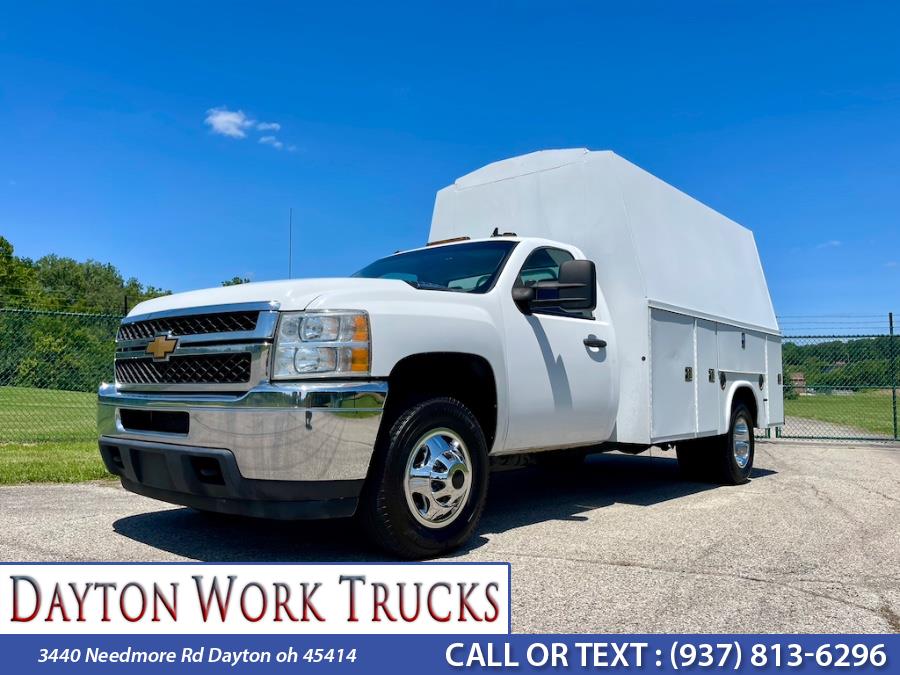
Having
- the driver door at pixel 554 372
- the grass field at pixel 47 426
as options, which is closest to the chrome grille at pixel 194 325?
the driver door at pixel 554 372

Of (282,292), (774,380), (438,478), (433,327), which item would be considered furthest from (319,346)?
(774,380)

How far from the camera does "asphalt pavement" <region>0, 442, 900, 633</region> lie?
349cm

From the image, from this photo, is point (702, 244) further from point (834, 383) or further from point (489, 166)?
point (834, 383)

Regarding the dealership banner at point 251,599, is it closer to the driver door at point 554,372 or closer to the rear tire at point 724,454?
the driver door at point 554,372

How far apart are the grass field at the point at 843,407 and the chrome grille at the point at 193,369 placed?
13.1 meters

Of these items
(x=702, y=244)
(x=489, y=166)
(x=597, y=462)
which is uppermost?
(x=489, y=166)

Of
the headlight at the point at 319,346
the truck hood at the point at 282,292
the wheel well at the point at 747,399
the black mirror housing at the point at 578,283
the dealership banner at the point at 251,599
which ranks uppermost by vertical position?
the black mirror housing at the point at 578,283

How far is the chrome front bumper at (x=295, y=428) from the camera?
3717mm

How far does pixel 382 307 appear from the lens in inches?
160

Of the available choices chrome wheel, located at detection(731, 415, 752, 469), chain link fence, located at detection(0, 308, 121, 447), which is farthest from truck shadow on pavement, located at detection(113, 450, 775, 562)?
chain link fence, located at detection(0, 308, 121, 447)

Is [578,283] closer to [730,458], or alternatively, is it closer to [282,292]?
[282,292]

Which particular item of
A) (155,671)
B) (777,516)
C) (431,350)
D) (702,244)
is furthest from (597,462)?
(155,671)

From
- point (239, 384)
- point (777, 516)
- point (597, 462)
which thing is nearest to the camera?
point (239, 384)

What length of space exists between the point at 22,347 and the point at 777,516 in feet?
34.0
